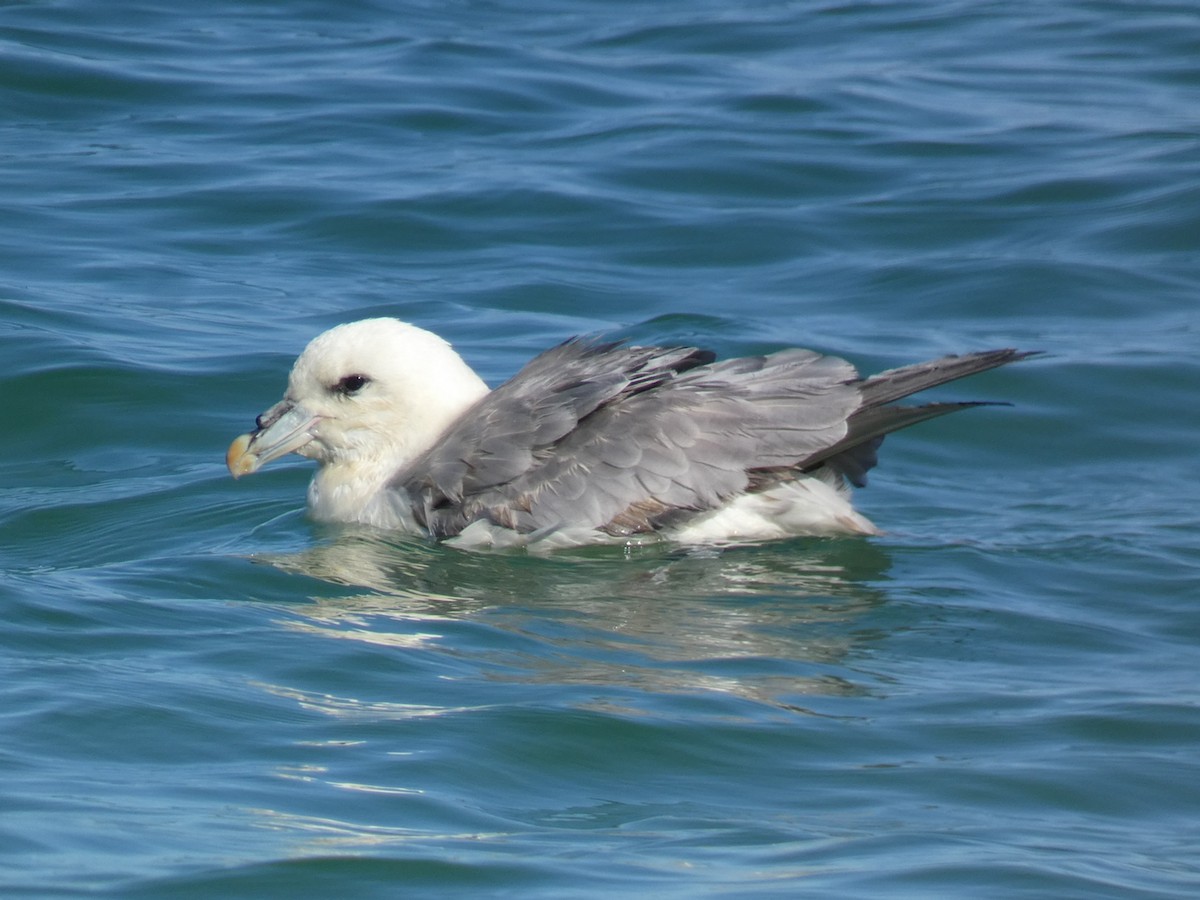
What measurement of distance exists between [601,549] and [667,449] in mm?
449

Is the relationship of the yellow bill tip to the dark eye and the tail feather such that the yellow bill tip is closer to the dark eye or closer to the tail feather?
the dark eye

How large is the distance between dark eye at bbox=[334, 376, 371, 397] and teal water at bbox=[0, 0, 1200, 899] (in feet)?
1.89

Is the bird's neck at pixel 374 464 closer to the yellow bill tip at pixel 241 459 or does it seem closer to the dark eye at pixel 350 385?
the dark eye at pixel 350 385

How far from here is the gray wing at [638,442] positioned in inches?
268

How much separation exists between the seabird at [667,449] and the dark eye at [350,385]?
1.60 feet

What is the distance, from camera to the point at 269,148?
1363cm

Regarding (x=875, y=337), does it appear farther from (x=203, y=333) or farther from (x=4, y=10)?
(x=4, y=10)

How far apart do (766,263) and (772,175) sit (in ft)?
5.77

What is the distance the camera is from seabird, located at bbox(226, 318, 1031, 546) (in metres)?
6.77

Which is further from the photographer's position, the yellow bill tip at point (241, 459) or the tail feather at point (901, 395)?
the yellow bill tip at point (241, 459)

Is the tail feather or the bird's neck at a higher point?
the tail feather

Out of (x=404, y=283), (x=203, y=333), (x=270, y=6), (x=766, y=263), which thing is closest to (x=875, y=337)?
(x=766, y=263)

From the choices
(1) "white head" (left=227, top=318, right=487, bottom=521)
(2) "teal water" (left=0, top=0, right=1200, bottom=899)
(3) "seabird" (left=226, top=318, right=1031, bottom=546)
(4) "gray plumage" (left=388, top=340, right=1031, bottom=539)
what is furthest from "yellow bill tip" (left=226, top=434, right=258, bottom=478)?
(4) "gray plumage" (left=388, top=340, right=1031, bottom=539)

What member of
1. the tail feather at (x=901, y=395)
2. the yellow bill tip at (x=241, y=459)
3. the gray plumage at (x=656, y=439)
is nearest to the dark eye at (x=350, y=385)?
the yellow bill tip at (x=241, y=459)
